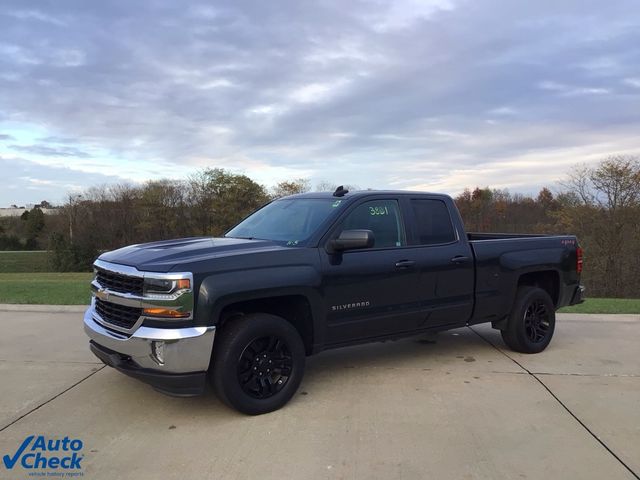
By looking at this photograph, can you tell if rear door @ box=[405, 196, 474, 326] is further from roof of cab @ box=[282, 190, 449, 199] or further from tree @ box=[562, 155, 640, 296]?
tree @ box=[562, 155, 640, 296]

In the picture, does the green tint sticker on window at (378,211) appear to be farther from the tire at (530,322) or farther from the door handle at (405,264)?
the tire at (530,322)

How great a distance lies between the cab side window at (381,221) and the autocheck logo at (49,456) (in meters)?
2.89

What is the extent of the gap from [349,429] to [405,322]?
4.91 ft

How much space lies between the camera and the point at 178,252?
432cm

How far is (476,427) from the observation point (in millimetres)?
4098

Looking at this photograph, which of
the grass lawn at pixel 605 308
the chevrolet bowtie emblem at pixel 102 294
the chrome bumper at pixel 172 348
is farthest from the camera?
the grass lawn at pixel 605 308

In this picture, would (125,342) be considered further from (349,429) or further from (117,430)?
(349,429)

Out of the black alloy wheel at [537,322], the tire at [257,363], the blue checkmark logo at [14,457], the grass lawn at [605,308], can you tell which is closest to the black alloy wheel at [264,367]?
the tire at [257,363]

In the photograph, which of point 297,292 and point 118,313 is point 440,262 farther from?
point 118,313

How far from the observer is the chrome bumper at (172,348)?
3.93 meters

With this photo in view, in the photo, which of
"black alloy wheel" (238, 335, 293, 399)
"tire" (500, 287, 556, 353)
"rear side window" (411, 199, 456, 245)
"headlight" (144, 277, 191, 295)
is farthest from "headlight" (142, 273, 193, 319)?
"tire" (500, 287, 556, 353)

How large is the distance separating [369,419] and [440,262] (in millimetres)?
1916

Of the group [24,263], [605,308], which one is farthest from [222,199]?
[605,308]

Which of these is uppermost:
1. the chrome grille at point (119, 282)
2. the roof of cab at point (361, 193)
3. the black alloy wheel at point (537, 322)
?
the roof of cab at point (361, 193)
